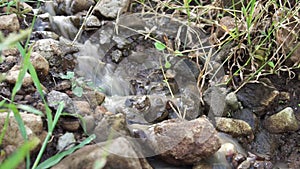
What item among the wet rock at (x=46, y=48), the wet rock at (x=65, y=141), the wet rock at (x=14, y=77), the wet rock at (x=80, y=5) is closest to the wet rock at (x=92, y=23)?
the wet rock at (x=80, y=5)

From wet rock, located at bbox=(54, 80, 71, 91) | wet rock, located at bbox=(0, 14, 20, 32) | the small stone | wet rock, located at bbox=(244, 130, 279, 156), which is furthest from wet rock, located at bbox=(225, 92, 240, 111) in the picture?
wet rock, located at bbox=(0, 14, 20, 32)

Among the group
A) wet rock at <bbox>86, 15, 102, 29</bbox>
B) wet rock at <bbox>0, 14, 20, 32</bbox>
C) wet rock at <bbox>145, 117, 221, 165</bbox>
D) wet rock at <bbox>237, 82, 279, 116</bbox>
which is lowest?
wet rock at <bbox>237, 82, 279, 116</bbox>

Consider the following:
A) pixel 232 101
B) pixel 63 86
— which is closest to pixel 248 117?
pixel 232 101

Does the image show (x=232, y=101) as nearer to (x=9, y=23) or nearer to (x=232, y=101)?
Answer: (x=232, y=101)

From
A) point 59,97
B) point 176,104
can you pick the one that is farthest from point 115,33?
point 59,97

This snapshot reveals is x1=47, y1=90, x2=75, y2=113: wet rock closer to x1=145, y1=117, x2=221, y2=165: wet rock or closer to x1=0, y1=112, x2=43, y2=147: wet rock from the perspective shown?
x1=0, y1=112, x2=43, y2=147: wet rock

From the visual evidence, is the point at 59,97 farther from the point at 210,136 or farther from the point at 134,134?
the point at 210,136

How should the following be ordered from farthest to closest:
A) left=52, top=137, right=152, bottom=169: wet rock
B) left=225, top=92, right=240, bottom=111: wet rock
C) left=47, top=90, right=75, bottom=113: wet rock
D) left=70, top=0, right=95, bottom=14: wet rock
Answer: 1. left=70, top=0, right=95, bottom=14: wet rock
2. left=225, top=92, right=240, bottom=111: wet rock
3. left=47, top=90, right=75, bottom=113: wet rock
4. left=52, top=137, right=152, bottom=169: wet rock
